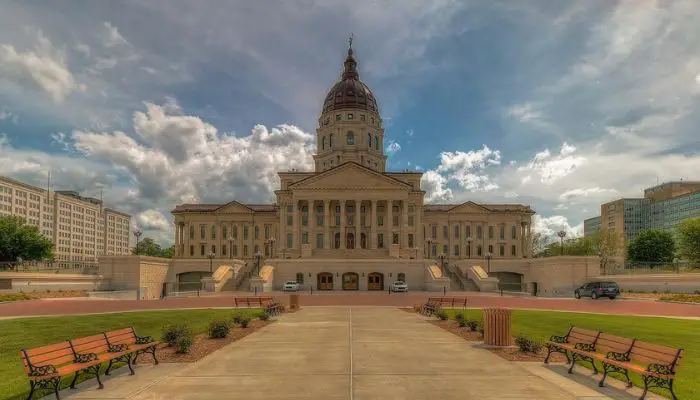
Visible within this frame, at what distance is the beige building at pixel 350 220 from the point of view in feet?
290

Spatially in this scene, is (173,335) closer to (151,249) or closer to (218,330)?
(218,330)

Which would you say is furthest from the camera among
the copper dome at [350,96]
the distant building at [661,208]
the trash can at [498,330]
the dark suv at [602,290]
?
the distant building at [661,208]

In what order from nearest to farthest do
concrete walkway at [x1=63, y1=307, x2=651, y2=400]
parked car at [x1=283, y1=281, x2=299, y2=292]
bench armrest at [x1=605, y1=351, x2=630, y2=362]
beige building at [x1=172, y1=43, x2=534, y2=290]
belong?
concrete walkway at [x1=63, y1=307, x2=651, y2=400]
bench armrest at [x1=605, y1=351, x2=630, y2=362]
parked car at [x1=283, y1=281, x2=299, y2=292]
beige building at [x1=172, y1=43, x2=534, y2=290]

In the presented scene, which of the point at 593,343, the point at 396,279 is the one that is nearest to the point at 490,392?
the point at 593,343

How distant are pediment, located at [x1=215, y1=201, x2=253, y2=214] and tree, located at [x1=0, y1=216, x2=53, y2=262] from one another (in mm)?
32427

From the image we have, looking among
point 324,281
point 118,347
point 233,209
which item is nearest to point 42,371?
point 118,347

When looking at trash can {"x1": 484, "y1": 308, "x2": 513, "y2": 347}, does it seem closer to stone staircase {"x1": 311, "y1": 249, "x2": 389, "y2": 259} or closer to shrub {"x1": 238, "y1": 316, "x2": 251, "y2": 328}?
shrub {"x1": 238, "y1": 316, "x2": 251, "y2": 328}

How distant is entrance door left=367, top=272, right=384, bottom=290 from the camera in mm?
73750

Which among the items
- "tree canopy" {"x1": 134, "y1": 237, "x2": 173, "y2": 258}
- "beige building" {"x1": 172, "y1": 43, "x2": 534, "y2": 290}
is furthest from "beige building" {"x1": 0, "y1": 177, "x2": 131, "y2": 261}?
"beige building" {"x1": 172, "y1": 43, "x2": 534, "y2": 290}

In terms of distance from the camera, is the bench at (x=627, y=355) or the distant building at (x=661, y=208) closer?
the bench at (x=627, y=355)

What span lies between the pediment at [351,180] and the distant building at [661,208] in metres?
115

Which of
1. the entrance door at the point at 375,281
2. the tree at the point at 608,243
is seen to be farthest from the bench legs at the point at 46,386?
the tree at the point at 608,243

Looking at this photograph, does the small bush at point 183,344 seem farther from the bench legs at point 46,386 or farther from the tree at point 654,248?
the tree at point 654,248

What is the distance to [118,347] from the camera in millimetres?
13672
